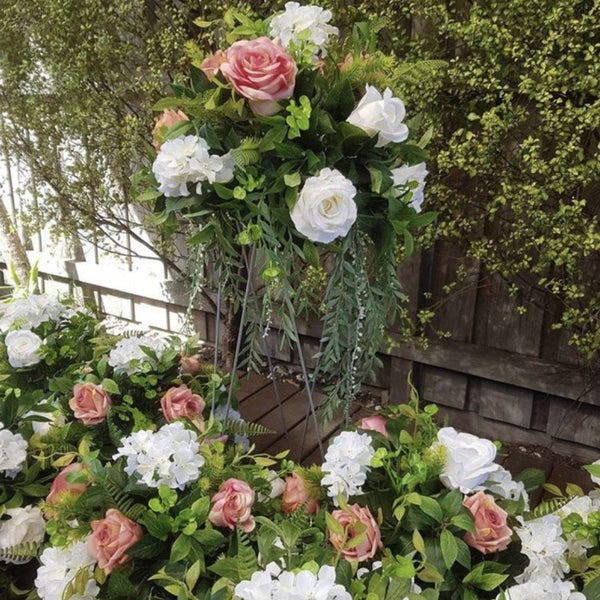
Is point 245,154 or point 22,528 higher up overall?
point 245,154

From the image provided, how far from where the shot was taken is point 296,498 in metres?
0.97

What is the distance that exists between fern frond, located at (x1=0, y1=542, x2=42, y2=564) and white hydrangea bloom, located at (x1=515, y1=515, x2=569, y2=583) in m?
0.78

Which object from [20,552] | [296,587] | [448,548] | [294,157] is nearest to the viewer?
[296,587]

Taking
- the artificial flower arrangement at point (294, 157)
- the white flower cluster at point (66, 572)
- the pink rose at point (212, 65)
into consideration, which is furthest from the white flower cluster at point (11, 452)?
the pink rose at point (212, 65)

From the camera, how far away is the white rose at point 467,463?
0.87 metres

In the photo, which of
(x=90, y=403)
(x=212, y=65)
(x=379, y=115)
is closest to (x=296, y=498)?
(x=90, y=403)

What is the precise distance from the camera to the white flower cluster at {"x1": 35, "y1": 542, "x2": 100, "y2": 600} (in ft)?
2.94

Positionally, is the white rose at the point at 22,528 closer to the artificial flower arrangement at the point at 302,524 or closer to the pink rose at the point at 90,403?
the artificial flower arrangement at the point at 302,524

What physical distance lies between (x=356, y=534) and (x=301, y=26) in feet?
2.51

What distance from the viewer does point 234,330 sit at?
2969mm

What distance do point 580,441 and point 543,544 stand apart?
→ 1846 mm

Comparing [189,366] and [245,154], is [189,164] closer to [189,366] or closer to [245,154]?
[245,154]

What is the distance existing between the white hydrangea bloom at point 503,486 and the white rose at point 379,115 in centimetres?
55

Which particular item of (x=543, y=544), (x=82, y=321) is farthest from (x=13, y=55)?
(x=543, y=544)
